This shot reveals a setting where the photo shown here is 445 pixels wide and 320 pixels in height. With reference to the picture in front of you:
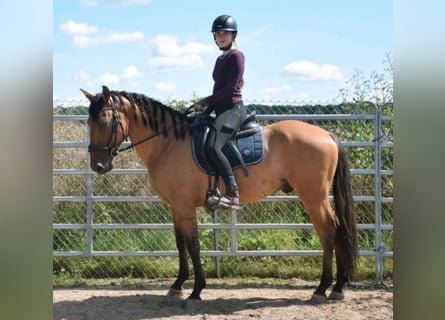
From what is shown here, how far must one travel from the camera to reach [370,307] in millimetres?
5508

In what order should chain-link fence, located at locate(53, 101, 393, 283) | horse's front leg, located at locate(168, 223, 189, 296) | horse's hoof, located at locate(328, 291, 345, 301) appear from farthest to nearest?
chain-link fence, located at locate(53, 101, 393, 283) → horse's front leg, located at locate(168, 223, 189, 296) → horse's hoof, located at locate(328, 291, 345, 301)

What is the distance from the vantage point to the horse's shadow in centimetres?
518

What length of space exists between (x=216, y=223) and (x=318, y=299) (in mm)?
1705

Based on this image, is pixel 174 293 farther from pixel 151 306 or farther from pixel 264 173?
pixel 264 173

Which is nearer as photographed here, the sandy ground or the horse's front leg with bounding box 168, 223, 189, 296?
the sandy ground

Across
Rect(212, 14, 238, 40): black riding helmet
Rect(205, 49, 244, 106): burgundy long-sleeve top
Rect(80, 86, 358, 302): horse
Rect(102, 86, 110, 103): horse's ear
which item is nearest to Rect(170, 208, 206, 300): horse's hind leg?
Rect(80, 86, 358, 302): horse

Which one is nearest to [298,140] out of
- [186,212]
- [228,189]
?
[228,189]

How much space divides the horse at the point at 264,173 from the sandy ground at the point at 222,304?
22cm

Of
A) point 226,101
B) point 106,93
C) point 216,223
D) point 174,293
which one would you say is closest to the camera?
point 106,93

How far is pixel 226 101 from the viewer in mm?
5352

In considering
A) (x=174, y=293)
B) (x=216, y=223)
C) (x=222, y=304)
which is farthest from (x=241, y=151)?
(x=174, y=293)

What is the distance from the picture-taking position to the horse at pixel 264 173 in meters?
5.39

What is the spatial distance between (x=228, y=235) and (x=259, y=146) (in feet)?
6.60

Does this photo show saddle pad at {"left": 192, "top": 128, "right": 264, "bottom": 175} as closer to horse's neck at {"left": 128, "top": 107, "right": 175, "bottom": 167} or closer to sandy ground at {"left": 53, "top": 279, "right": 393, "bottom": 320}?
horse's neck at {"left": 128, "top": 107, "right": 175, "bottom": 167}
